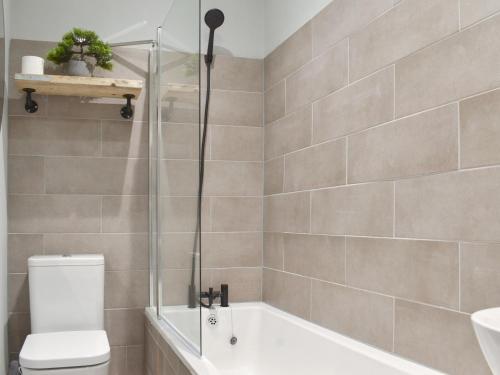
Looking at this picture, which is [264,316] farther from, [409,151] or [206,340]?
[409,151]

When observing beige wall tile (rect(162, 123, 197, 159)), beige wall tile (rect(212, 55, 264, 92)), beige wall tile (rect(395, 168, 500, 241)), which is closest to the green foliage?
beige wall tile (rect(162, 123, 197, 159))

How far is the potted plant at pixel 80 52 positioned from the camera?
2914 millimetres

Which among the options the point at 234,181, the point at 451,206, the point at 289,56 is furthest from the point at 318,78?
Result: the point at 451,206

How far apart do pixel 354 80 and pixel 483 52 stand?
77 centimetres

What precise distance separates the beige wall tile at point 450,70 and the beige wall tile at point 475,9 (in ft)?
0.08

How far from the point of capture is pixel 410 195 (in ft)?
6.33

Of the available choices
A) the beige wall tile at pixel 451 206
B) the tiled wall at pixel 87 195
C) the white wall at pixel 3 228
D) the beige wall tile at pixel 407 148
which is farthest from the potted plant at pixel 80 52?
the beige wall tile at pixel 451 206

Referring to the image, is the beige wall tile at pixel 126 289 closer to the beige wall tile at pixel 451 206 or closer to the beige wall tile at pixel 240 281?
the beige wall tile at pixel 240 281

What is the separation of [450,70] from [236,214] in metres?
1.83

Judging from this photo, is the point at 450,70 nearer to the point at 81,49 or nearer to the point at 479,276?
the point at 479,276

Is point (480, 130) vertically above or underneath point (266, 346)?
above

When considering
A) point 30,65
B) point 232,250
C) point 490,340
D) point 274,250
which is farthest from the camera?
point 232,250

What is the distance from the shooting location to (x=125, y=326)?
10.5 ft

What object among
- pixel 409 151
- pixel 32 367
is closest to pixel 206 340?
pixel 32 367
